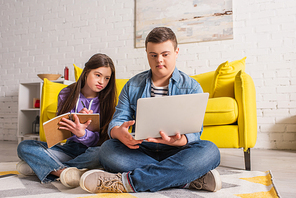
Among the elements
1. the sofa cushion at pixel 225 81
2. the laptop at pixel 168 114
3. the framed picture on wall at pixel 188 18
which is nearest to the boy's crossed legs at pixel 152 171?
the laptop at pixel 168 114

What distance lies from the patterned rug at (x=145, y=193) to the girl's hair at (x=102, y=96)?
425 millimetres

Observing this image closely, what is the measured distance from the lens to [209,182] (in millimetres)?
1027

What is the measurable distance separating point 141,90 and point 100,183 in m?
0.54

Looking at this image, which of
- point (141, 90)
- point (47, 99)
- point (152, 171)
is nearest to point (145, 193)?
point (152, 171)

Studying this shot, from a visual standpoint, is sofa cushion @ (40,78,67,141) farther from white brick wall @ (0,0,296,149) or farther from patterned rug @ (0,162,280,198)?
white brick wall @ (0,0,296,149)

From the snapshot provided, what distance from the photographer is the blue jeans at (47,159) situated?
1193mm

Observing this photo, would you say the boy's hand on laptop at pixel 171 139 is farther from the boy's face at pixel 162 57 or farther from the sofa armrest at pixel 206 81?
the sofa armrest at pixel 206 81

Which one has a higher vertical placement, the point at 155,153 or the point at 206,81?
the point at 206,81

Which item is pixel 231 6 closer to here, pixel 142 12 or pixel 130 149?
pixel 142 12

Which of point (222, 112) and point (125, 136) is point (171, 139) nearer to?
point (125, 136)

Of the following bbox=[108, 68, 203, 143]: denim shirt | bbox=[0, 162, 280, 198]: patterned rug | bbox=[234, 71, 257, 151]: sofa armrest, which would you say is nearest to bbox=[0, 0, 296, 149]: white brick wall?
bbox=[234, 71, 257, 151]: sofa armrest

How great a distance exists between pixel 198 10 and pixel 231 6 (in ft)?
1.29

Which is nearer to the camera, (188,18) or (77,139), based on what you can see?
(77,139)

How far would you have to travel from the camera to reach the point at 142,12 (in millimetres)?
3236
